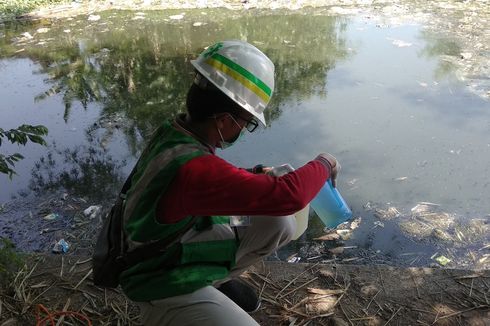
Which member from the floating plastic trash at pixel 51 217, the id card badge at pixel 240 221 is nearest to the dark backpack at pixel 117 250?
the id card badge at pixel 240 221

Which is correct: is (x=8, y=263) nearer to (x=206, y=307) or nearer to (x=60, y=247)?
(x=60, y=247)

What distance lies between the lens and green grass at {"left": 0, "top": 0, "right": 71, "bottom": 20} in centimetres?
822

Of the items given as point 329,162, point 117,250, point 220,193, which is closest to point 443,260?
point 329,162

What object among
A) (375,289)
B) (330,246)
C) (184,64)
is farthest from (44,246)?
(184,64)

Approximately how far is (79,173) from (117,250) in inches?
86.9

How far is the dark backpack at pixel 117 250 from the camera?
1.49 metres

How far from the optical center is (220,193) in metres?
1.34

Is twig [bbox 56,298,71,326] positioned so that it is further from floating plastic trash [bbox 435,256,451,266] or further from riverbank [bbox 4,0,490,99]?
riverbank [bbox 4,0,490,99]

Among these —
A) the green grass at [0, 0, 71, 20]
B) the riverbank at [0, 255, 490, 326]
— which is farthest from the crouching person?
the green grass at [0, 0, 71, 20]

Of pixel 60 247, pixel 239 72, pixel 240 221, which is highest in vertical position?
pixel 239 72

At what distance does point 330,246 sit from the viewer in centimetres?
282

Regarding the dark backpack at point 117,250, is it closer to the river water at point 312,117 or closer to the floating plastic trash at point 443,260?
the river water at point 312,117

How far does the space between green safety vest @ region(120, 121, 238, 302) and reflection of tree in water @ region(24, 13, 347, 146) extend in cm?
244

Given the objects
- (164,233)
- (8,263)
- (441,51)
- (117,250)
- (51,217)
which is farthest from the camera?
(441,51)
